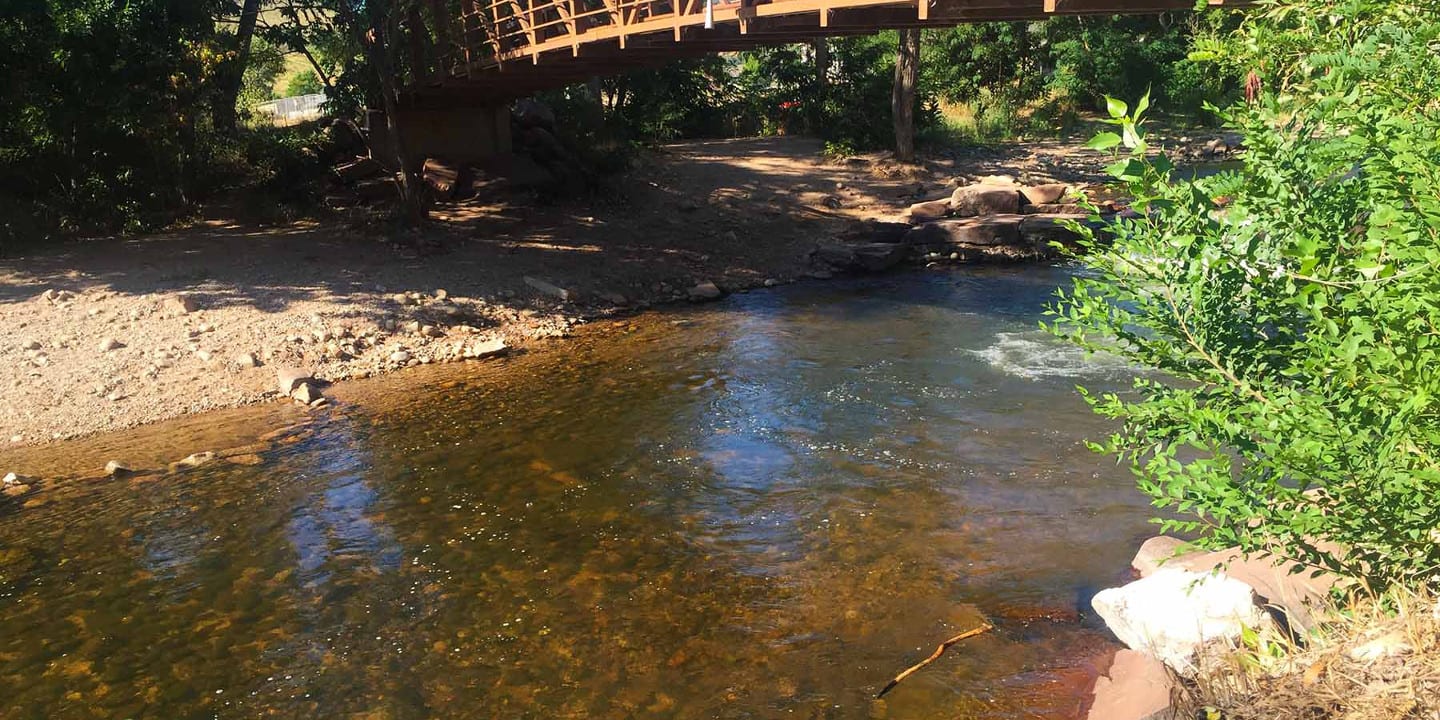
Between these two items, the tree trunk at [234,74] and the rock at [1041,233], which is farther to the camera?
the rock at [1041,233]

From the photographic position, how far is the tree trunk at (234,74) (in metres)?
15.1

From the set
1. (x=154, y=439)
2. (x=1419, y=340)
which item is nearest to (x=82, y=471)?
(x=154, y=439)

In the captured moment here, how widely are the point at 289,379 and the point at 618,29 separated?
5103 mm

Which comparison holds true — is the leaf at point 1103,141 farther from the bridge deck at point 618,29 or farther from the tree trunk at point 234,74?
the tree trunk at point 234,74

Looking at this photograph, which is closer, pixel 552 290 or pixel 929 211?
pixel 552 290

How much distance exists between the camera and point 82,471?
8.56m

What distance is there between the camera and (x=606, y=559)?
21.6 feet

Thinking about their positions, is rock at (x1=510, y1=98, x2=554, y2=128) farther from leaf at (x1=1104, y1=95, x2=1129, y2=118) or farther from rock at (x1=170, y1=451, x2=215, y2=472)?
leaf at (x1=1104, y1=95, x2=1129, y2=118)

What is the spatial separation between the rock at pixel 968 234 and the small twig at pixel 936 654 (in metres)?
11.7

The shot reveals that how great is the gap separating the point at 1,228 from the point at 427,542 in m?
9.87

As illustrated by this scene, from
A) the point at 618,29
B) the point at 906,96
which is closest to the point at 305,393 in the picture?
the point at 618,29

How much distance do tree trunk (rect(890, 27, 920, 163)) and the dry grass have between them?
19.0 metres

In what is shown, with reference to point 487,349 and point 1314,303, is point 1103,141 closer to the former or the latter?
point 1314,303

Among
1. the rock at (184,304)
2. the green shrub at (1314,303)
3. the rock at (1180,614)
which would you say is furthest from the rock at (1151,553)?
the rock at (184,304)
